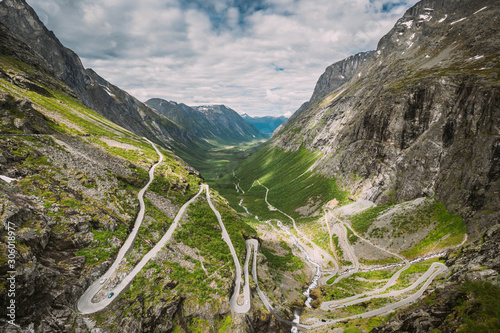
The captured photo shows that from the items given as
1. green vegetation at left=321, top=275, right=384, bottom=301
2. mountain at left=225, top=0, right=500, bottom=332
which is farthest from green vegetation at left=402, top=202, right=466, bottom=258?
green vegetation at left=321, top=275, right=384, bottom=301

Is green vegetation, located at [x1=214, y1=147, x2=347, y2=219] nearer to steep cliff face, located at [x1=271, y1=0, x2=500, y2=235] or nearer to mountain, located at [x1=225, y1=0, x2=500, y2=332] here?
mountain, located at [x1=225, y1=0, x2=500, y2=332]

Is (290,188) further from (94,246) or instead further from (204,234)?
(94,246)

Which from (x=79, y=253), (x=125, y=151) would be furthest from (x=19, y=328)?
(x=125, y=151)

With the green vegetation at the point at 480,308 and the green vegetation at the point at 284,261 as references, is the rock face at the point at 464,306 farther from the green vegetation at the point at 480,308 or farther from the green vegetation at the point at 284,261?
the green vegetation at the point at 284,261

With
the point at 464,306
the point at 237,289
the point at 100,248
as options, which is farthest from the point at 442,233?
the point at 100,248

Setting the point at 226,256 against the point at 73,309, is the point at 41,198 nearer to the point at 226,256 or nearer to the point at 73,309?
the point at 73,309
